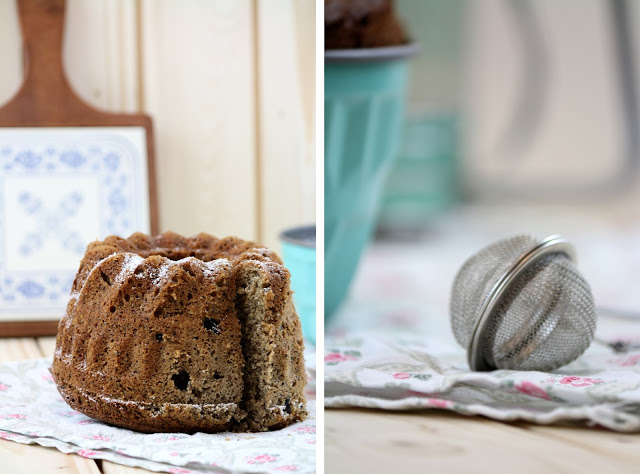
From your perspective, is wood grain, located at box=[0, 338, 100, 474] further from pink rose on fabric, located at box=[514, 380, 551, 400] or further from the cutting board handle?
the cutting board handle

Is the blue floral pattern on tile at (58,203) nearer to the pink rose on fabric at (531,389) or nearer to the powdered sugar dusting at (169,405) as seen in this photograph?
the powdered sugar dusting at (169,405)

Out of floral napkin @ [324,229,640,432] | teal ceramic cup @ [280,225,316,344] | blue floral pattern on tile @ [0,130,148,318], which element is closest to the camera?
floral napkin @ [324,229,640,432]

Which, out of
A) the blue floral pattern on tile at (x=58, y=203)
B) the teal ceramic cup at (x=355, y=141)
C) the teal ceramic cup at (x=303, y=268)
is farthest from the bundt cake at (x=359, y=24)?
the blue floral pattern on tile at (x=58, y=203)

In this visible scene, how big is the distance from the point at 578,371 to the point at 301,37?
1.48ft

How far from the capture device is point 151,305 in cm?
45

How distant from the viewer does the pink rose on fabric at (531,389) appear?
44cm

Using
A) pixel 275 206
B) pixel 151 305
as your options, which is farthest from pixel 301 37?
pixel 151 305

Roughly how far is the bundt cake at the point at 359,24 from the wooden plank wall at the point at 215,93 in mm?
197

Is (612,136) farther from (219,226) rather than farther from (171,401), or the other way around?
(219,226)

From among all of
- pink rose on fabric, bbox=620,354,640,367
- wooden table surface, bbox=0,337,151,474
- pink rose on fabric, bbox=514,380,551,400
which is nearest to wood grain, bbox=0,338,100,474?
wooden table surface, bbox=0,337,151,474

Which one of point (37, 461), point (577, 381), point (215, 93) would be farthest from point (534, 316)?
point (215, 93)

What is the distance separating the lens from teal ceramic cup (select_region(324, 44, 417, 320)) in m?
0.62

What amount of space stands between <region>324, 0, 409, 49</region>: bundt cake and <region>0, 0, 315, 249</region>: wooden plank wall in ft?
0.65

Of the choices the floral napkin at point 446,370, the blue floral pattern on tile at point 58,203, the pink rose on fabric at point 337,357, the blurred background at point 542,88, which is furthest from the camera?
the blue floral pattern on tile at point 58,203
